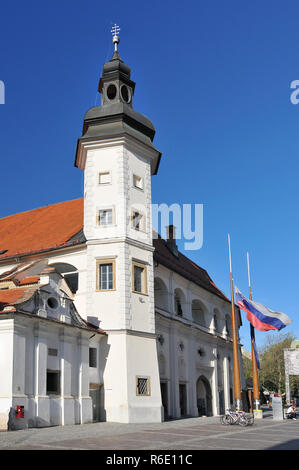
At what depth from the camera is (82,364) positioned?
76.8 feet

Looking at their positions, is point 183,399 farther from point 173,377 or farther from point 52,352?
point 52,352

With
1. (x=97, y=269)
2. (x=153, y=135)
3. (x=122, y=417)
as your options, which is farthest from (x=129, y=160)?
(x=122, y=417)

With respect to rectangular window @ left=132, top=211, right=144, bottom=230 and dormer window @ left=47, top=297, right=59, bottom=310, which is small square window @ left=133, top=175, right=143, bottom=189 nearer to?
rectangular window @ left=132, top=211, right=144, bottom=230

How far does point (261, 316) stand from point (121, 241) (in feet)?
30.1

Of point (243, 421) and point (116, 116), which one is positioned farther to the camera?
point (116, 116)

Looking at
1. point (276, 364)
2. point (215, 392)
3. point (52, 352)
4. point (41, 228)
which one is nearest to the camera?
point (52, 352)

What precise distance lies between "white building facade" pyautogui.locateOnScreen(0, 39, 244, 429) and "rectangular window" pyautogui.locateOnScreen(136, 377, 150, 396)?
0.19ft

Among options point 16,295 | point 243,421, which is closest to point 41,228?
point 16,295

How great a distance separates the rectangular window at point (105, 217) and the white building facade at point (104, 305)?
0.06 metres

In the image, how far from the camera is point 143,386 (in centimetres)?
2605

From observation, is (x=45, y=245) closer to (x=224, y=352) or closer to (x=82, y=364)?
(x=82, y=364)

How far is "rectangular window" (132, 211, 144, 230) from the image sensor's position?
93.1 feet

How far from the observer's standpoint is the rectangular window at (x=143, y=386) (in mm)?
25672

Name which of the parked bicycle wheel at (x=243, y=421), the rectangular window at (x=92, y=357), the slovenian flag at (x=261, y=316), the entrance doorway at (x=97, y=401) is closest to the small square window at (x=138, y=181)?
the slovenian flag at (x=261, y=316)
